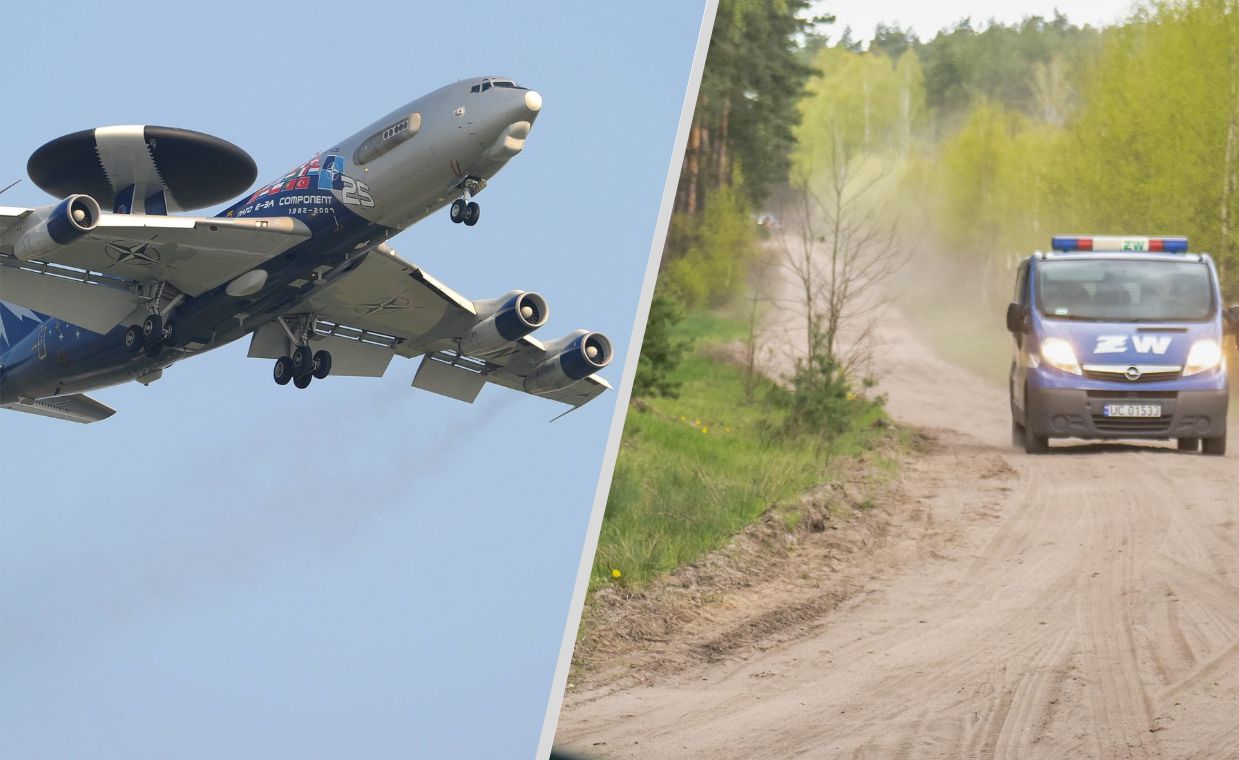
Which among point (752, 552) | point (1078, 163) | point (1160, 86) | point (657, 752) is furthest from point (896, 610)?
point (1160, 86)

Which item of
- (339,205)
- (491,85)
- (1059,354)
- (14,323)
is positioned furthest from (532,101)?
(14,323)

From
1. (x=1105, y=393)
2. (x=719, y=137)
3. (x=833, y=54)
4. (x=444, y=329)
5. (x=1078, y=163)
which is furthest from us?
(x=444, y=329)

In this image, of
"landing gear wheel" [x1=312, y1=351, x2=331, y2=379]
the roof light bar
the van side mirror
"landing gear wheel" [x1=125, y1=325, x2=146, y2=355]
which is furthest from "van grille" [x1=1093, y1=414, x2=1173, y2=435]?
"landing gear wheel" [x1=125, y1=325, x2=146, y2=355]

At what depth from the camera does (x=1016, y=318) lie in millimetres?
12977

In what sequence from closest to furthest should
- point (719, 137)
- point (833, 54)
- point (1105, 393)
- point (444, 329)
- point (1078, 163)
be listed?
point (1105, 393), point (1078, 163), point (833, 54), point (719, 137), point (444, 329)

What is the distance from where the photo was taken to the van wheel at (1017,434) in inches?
538

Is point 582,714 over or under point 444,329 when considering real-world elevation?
under

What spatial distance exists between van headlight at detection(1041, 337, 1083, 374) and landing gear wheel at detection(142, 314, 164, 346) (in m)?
9.35

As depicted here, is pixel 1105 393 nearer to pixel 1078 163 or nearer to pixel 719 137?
pixel 1078 163

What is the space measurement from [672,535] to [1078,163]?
5224 mm

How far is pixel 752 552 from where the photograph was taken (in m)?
14.6

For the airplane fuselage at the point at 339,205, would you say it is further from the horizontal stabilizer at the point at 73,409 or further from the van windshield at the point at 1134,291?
the van windshield at the point at 1134,291

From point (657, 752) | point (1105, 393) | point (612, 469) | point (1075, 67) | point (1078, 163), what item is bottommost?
point (657, 752)

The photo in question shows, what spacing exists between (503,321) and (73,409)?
638 centimetres
